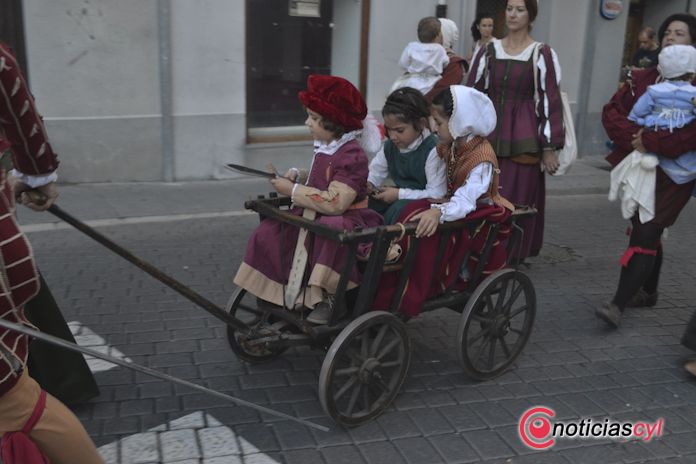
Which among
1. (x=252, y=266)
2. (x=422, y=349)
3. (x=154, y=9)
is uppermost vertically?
(x=154, y=9)

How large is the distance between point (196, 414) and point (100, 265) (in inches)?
97.7

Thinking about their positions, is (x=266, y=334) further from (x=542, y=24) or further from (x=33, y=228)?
(x=542, y=24)

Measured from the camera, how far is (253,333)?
10.9 ft

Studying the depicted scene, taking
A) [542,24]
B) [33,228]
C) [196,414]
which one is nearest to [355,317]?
[196,414]

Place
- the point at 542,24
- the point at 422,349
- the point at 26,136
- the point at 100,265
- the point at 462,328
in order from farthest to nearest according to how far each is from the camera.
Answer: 1. the point at 542,24
2. the point at 100,265
3. the point at 422,349
4. the point at 462,328
5. the point at 26,136

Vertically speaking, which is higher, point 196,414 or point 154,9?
point 154,9

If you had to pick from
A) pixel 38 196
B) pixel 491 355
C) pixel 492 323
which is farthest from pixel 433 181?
pixel 38 196

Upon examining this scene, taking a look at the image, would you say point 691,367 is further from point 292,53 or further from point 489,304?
point 292,53

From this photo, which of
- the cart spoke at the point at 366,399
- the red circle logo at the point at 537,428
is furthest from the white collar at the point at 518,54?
the cart spoke at the point at 366,399

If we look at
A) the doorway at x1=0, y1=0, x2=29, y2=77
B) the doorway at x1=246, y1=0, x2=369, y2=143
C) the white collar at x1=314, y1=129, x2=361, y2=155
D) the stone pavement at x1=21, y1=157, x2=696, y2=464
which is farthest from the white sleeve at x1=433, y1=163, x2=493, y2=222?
the doorway at x1=0, y1=0, x2=29, y2=77

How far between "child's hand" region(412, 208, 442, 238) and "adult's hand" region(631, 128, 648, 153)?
70.6 inches

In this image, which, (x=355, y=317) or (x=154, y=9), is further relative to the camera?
(x=154, y=9)

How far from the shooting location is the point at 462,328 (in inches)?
141

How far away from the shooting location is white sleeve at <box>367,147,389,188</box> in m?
4.09
